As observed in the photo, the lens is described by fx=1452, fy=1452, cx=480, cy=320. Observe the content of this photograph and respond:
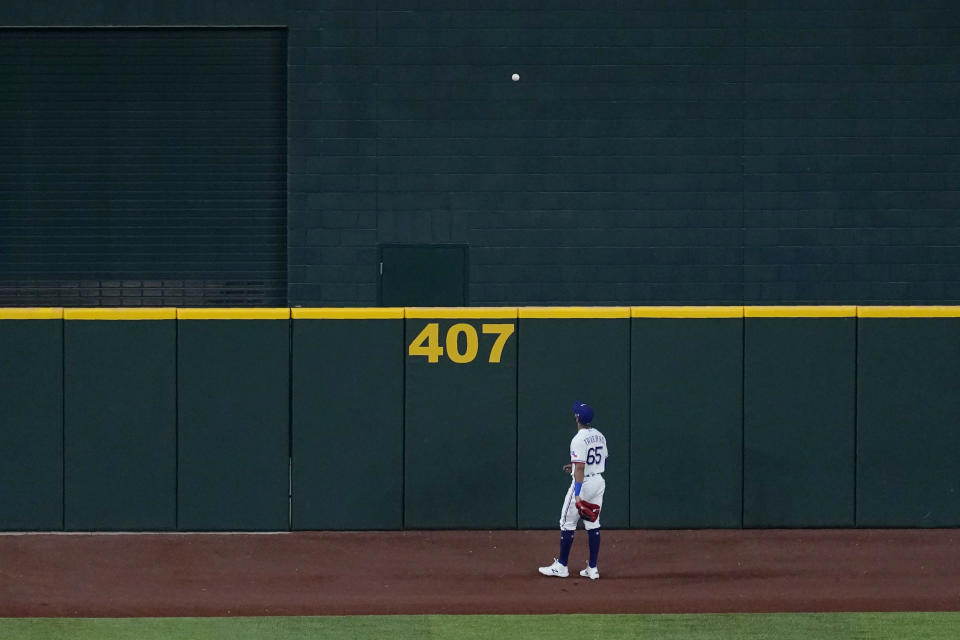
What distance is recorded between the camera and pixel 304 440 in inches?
582

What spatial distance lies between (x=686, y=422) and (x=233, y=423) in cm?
463

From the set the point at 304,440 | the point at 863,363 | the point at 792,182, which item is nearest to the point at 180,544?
the point at 304,440

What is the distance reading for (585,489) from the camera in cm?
1275

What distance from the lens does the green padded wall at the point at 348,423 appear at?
14781mm

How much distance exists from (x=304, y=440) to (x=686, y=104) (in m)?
7.61

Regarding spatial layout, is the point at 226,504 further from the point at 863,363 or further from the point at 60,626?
the point at 863,363

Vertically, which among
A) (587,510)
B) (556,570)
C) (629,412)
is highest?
(629,412)

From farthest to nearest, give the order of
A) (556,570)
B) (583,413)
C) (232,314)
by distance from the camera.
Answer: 1. (232,314)
2. (556,570)
3. (583,413)

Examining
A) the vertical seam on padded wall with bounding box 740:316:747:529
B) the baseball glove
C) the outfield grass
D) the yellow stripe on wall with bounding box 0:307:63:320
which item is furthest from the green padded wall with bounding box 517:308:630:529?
the yellow stripe on wall with bounding box 0:307:63:320

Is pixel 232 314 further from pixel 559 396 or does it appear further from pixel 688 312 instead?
pixel 688 312

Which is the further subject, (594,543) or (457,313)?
(457,313)

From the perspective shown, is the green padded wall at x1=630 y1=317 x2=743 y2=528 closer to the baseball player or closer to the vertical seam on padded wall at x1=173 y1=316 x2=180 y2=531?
the baseball player

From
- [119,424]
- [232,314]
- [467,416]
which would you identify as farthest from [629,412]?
[119,424]

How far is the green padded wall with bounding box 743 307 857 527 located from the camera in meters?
15.0
